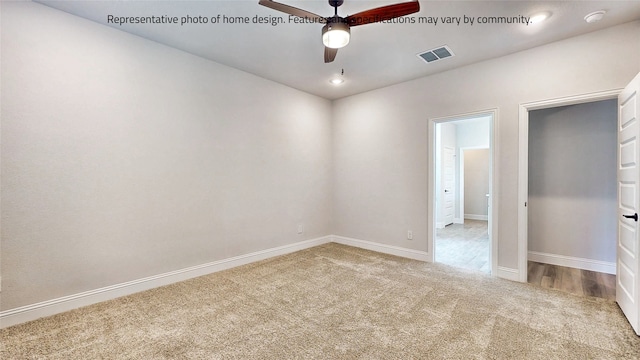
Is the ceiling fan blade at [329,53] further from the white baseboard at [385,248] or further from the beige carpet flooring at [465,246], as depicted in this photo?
the beige carpet flooring at [465,246]

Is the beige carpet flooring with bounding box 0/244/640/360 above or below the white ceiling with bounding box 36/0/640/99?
below

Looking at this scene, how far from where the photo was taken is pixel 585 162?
370cm

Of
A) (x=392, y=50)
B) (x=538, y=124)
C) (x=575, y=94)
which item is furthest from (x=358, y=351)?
(x=538, y=124)

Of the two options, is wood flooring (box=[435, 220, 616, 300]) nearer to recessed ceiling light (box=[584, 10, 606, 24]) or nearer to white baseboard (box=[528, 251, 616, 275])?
white baseboard (box=[528, 251, 616, 275])

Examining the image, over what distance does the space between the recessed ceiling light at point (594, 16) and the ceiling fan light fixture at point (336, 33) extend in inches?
90.6

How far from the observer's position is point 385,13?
1.99 metres

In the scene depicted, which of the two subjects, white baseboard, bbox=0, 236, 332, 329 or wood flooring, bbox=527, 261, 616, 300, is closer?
white baseboard, bbox=0, 236, 332, 329

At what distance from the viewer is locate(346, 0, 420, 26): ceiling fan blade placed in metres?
1.89

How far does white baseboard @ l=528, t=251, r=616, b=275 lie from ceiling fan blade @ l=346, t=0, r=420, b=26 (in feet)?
13.3

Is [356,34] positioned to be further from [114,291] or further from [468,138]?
[468,138]

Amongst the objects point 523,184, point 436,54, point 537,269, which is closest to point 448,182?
point 537,269

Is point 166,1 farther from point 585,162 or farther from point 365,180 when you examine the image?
point 585,162

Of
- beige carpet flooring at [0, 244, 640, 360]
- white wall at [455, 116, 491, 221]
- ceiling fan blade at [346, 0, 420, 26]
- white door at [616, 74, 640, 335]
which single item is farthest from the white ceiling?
white wall at [455, 116, 491, 221]

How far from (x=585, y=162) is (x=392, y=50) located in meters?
3.10
